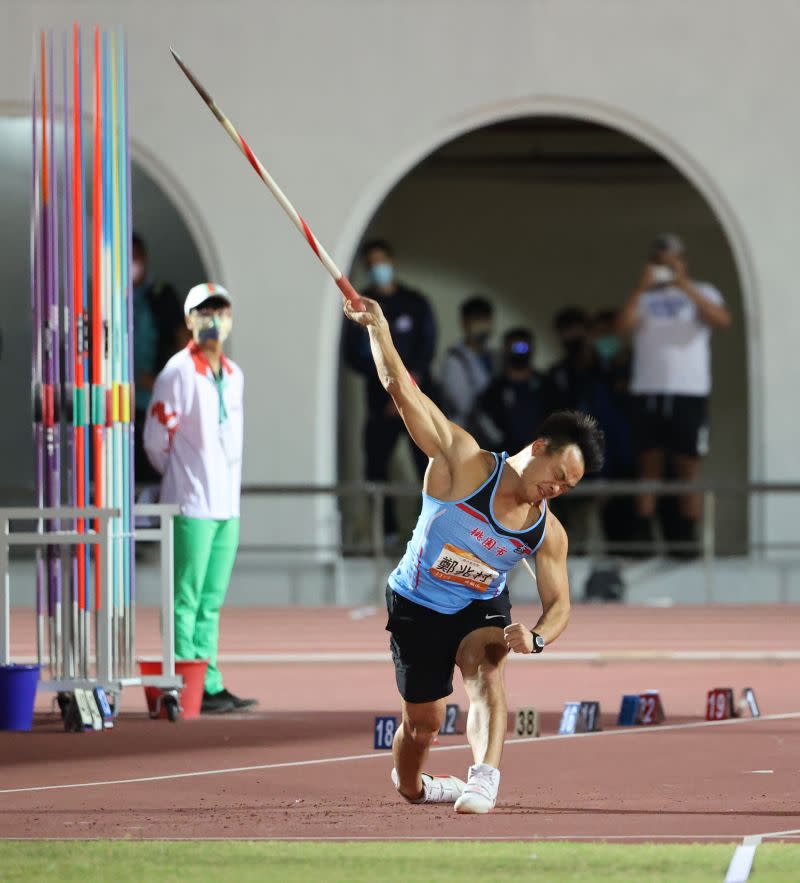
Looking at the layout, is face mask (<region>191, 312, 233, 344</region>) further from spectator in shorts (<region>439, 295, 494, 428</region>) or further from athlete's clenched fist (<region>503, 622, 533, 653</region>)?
spectator in shorts (<region>439, 295, 494, 428</region>)

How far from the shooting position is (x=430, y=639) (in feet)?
24.9

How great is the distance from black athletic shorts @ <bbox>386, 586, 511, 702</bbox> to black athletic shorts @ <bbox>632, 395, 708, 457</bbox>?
32.5 ft

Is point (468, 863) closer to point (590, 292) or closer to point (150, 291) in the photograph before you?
point (150, 291)

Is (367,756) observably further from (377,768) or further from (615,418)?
(615,418)

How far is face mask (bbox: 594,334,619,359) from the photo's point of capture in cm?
1883

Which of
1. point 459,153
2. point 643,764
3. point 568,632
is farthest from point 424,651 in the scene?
point 459,153

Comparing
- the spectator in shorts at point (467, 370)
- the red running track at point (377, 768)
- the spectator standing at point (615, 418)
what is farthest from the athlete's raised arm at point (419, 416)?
the spectator in shorts at point (467, 370)

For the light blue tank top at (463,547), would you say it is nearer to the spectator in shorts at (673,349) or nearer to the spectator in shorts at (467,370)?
the spectator in shorts at (673,349)

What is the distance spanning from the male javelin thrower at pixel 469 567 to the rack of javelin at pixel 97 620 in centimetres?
283

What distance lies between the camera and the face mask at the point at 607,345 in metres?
18.8

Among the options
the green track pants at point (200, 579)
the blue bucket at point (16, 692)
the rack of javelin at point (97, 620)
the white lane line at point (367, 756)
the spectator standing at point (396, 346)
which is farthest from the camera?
the spectator standing at point (396, 346)

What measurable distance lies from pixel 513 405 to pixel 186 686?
803 cm

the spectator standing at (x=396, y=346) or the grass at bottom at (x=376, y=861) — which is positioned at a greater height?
the spectator standing at (x=396, y=346)

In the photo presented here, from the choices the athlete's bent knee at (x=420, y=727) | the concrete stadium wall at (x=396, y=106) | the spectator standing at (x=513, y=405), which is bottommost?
the athlete's bent knee at (x=420, y=727)
